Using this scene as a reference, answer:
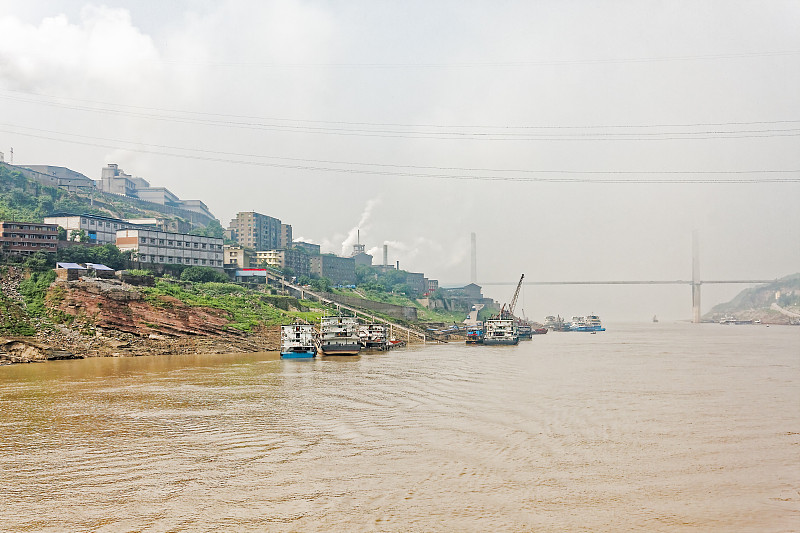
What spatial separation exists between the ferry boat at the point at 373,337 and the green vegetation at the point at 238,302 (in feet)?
35.7

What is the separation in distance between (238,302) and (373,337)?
21293 mm

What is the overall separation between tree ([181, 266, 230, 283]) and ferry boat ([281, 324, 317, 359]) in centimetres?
4606

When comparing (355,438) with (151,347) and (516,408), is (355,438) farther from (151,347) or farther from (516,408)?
(151,347)

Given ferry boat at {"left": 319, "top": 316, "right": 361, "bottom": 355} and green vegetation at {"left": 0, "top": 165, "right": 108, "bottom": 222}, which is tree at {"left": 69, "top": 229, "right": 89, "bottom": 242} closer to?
green vegetation at {"left": 0, "top": 165, "right": 108, "bottom": 222}

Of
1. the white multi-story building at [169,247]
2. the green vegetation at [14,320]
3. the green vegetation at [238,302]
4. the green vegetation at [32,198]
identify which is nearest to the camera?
the green vegetation at [14,320]

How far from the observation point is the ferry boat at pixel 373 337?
99562 mm

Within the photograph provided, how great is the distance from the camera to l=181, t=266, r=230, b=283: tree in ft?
382

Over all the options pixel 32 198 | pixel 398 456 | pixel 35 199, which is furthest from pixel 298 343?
pixel 32 198

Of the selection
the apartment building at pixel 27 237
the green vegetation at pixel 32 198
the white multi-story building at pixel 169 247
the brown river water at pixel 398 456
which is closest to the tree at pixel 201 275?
the white multi-story building at pixel 169 247

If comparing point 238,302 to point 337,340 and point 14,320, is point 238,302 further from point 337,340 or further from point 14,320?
point 14,320

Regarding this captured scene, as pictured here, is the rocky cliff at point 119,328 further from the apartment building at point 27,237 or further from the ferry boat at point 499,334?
the ferry boat at point 499,334

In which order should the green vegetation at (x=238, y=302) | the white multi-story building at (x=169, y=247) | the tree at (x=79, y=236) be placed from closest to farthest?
the green vegetation at (x=238, y=302), the tree at (x=79, y=236), the white multi-story building at (x=169, y=247)

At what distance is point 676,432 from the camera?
97.3 ft

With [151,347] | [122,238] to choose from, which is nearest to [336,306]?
[122,238]
